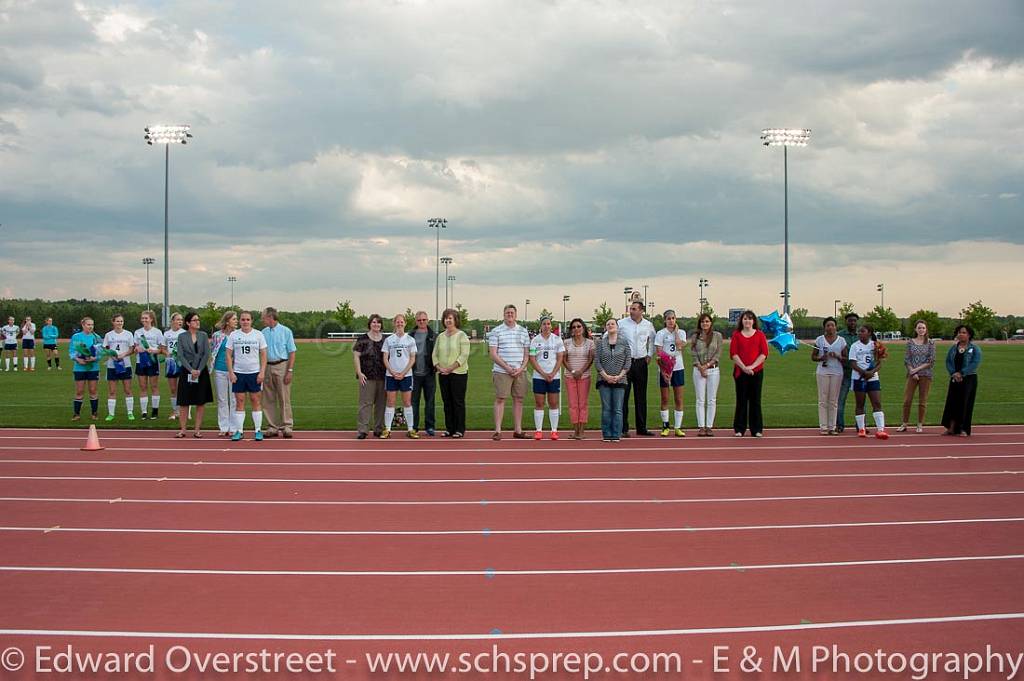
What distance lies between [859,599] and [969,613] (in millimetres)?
659

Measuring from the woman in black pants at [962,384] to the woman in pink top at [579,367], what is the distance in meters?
5.92

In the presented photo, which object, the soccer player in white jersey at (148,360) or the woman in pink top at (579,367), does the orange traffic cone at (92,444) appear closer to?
the soccer player in white jersey at (148,360)

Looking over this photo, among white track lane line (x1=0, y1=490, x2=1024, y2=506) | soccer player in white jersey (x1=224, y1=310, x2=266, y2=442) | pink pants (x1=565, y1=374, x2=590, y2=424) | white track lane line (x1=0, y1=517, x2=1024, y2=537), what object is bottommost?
white track lane line (x1=0, y1=517, x2=1024, y2=537)

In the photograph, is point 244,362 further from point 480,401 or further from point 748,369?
point 480,401

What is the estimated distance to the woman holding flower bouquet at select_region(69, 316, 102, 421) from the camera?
602 inches

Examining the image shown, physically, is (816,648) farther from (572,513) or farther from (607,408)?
(607,408)

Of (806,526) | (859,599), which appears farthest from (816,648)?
(806,526)

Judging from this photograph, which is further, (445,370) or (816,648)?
(445,370)

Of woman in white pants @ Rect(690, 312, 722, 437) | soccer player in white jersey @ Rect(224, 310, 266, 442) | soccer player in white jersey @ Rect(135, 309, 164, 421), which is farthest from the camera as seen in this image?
soccer player in white jersey @ Rect(135, 309, 164, 421)

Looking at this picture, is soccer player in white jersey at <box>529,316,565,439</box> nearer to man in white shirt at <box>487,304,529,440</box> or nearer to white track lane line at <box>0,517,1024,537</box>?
man in white shirt at <box>487,304,529,440</box>

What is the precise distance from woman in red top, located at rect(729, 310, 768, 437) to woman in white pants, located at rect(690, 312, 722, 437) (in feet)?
1.02

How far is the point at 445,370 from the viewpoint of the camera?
13.6 metres

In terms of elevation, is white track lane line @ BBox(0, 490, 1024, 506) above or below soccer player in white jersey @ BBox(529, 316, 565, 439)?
below

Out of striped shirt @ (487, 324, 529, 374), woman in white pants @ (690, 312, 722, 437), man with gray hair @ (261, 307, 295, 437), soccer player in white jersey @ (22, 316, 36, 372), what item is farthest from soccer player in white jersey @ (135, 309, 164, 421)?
soccer player in white jersey @ (22, 316, 36, 372)
